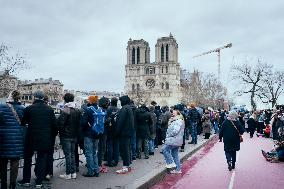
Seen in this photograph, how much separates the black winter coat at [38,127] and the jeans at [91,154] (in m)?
1.54

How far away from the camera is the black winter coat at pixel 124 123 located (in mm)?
11539

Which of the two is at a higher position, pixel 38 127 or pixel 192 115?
pixel 192 115

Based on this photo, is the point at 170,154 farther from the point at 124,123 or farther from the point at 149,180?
the point at 149,180

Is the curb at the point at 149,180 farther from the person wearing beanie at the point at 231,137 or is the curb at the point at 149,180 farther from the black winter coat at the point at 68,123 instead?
the person wearing beanie at the point at 231,137

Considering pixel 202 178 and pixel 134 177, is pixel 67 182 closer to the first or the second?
pixel 134 177

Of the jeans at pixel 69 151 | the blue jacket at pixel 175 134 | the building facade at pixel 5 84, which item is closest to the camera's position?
the jeans at pixel 69 151

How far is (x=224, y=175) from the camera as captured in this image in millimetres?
12617

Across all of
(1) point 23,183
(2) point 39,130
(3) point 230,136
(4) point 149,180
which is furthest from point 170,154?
(2) point 39,130

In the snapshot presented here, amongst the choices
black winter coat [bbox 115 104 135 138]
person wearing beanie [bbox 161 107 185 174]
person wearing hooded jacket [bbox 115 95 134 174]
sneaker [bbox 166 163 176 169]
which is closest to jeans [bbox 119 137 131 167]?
person wearing hooded jacket [bbox 115 95 134 174]

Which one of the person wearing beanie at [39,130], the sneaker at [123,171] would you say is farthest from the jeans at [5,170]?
the sneaker at [123,171]

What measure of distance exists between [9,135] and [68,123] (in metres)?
1.97

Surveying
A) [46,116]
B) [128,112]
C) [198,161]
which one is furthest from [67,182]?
[198,161]

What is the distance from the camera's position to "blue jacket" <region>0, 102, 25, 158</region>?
8.12 m

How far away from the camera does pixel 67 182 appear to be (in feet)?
31.8
